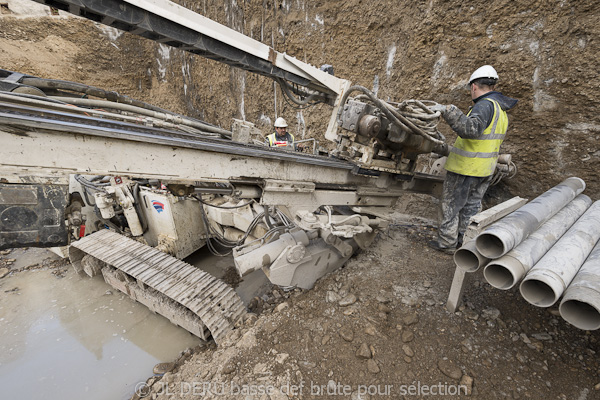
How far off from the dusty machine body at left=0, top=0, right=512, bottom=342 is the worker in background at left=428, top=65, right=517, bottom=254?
10.9 inches

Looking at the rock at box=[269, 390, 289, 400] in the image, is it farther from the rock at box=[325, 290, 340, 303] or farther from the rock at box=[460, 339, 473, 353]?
the rock at box=[460, 339, 473, 353]

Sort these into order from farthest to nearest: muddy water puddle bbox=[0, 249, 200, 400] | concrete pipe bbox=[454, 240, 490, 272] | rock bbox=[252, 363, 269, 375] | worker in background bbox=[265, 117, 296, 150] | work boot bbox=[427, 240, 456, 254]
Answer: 1. worker in background bbox=[265, 117, 296, 150]
2. work boot bbox=[427, 240, 456, 254]
3. muddy water puddle bbox=[0, 249, 200, 400]
4. rock bbox=[252, 363, 269, 375]
5. concrete pipe bbox=[454, 240, 490, 272]

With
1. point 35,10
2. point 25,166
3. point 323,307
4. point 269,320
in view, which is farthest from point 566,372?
point 35,10

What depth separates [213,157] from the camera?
1556 millimetres

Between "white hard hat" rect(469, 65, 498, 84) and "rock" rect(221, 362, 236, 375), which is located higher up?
"white hard hat" rect(469, 65, 498, 84)

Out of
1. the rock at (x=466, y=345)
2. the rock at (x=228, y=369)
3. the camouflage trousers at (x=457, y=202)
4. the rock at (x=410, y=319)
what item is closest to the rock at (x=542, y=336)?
the rock at (x=466, y=345)

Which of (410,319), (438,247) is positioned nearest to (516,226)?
(410,319)

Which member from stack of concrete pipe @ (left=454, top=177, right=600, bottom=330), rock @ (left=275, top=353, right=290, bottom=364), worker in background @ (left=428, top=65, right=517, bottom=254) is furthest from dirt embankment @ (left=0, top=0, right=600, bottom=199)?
rock @ (left=275, top=353, right=290, bottom=364)

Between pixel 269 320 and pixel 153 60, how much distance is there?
43.2 ft

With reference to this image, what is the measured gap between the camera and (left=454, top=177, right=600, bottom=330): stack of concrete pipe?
1.17 metres

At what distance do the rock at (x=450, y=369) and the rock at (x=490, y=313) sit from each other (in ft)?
1.80

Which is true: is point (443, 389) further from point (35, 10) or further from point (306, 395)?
point (35, 10)

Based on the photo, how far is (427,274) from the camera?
2559mm

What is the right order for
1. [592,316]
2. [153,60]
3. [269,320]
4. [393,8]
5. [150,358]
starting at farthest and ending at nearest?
[153,60] → [393,8] → [150,358] → [269,320] → [592,316]
